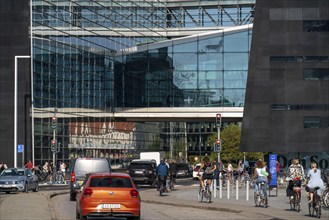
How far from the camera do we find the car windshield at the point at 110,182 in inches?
818

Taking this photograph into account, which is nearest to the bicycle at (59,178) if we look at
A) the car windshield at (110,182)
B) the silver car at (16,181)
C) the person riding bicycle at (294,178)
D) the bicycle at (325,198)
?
the silver car at (16,181)

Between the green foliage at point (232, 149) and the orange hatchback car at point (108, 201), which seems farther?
the green foliage at point (232, 149)

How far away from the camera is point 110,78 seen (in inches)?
3073

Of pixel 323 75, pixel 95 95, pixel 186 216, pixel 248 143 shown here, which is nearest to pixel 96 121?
pixel 95 95

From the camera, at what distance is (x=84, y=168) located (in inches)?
1339

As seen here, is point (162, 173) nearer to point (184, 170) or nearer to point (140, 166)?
point (140, 166)

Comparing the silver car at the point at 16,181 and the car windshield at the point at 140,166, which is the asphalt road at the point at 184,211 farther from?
the car windshield at the point at 140,166

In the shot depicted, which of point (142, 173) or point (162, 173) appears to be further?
point (142, 173)

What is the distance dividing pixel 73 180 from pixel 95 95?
42.3m

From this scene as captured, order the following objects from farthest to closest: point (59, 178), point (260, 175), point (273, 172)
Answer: point (59, 178) → point (273, 172) → point (260, 175)

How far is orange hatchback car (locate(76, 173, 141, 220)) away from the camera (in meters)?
20.3

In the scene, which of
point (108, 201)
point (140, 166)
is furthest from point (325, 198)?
point (140, 166)

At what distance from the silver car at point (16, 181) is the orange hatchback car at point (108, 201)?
65.2ft

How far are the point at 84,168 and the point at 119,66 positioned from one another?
149ft
